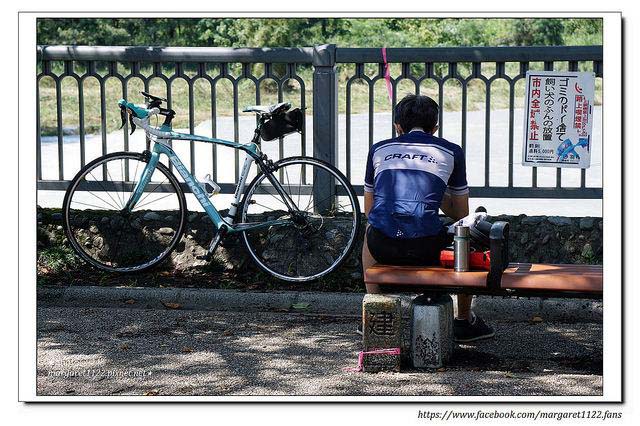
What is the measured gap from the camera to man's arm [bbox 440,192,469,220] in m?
6.61

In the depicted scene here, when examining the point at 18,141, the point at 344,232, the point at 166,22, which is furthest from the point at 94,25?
the point at 18,141

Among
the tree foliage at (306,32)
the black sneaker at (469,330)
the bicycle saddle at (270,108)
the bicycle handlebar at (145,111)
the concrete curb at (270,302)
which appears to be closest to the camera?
the black sneaker at (469,330)

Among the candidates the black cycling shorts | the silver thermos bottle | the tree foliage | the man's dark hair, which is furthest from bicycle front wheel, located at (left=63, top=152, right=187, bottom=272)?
the tree foliage

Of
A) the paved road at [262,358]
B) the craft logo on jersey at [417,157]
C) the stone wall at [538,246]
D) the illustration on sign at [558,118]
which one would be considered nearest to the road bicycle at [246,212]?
the stone wall at [538,246]

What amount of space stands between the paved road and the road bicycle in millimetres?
688

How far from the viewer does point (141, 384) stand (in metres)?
6.12

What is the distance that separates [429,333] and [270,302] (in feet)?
6.28

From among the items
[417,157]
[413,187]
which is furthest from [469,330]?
[417,157]

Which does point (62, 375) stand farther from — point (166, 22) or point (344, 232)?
point (166, 22)

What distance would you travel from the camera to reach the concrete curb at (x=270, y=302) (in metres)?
7.70

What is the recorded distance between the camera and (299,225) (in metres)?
8.30

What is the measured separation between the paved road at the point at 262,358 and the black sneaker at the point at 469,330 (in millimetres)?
70

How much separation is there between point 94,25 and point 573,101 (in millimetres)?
16313

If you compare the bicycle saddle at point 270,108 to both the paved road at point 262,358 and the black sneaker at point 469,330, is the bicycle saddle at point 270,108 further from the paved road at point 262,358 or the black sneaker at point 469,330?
the black sneaker at point 469,330
